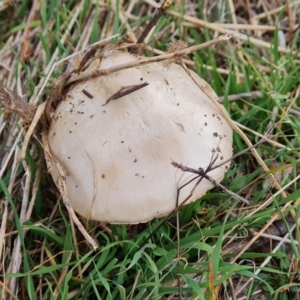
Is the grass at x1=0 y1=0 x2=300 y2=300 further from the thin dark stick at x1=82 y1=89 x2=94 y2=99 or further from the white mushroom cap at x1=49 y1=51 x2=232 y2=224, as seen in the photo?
the thin dark stick at x1=82 y1=89 x2=94 y2=99

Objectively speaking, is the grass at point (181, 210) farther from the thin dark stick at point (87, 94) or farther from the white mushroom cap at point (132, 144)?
the thin dark stick at point (87, 94)

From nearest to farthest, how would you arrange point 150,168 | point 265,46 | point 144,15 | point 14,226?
1. point 150,168
2. point 14,226
3. point 265,46
4. point 144,15

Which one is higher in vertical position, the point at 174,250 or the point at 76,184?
the point at 76,184

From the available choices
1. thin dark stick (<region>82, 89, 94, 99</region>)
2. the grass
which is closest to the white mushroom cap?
thin dark stick (<region>82, 89, 94, 99</region>)

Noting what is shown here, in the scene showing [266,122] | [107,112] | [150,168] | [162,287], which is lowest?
[162,287]

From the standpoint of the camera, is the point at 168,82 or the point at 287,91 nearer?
the point at 168,82

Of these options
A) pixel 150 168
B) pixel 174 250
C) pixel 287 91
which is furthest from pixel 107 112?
pixel 287 91

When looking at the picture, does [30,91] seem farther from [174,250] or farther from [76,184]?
[174,250]
